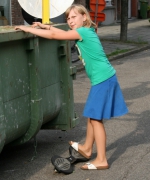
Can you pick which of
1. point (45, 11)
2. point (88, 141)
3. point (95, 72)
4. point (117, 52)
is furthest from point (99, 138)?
point (117, 52)

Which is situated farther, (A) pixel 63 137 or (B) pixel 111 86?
(A) pixel 63 137

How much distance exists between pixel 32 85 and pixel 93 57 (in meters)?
0.66

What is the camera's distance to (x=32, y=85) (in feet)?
17.5

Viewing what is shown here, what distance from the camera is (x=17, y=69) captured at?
5105 millimetres

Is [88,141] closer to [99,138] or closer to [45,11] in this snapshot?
[99,138]

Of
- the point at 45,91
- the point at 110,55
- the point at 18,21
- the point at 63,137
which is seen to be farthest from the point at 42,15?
the point at 18,21

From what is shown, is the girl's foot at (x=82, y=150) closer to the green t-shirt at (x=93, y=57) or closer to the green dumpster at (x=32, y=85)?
the green dumpster at (x=32, y=85)

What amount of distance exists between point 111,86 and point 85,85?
559 cm

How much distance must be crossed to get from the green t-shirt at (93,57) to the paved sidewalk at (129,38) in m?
7.56

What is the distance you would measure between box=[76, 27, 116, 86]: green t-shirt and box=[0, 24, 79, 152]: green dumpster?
46 centimetres

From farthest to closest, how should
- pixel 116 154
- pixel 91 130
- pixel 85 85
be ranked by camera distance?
pixel 85 85 → pixel 116 154 → pixel 91 130

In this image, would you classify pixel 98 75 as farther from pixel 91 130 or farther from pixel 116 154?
pixel 116 154

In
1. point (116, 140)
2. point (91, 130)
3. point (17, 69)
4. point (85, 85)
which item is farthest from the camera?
point (85, 85)

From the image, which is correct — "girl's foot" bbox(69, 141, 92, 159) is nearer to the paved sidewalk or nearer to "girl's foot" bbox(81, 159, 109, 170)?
"girl's foot" bbox(81, 159, 109, 170)
